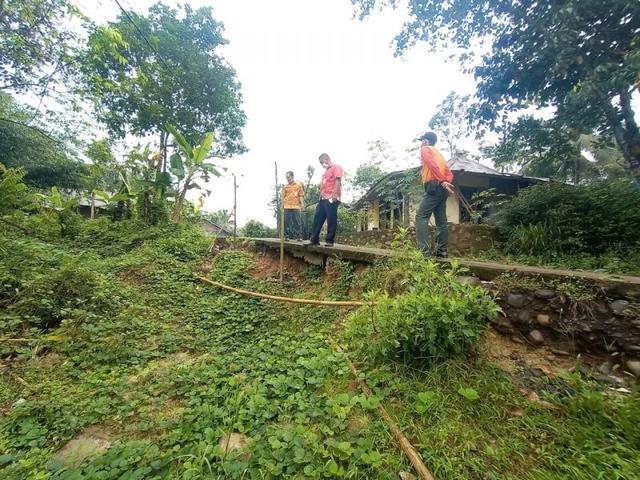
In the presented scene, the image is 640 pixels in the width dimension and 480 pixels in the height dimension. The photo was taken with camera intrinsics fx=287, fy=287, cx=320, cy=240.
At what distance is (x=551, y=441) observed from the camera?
1646mm

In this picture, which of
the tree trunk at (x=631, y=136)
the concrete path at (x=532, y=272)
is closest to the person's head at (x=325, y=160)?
the concrete path at (x=532, y=272)

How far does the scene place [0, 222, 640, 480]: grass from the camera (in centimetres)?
159

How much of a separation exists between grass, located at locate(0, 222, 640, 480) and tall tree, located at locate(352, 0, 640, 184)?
534 centimetres

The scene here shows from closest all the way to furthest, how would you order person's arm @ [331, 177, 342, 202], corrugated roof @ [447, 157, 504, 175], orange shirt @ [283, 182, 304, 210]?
person's arm @ [331, 177, 342, 202]
orange shirt @ [283, 182, 304, 210]
corrugated roof @ [447, 157, 504, 175]

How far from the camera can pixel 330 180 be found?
201 inches

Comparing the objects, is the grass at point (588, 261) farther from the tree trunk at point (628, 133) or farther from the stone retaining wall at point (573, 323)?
the tree trunk at point (628, 133)

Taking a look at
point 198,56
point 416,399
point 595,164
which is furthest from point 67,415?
point 595,164

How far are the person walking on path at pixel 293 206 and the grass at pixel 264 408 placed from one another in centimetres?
352

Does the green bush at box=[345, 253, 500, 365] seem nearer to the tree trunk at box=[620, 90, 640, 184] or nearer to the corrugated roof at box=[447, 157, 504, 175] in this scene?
the tree trunk at box=[620, 90, 640, 184]

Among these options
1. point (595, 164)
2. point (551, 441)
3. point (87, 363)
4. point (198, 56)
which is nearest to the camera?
point (551, 441)

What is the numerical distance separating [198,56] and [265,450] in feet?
49.9

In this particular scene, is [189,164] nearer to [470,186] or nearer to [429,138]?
[429,138]

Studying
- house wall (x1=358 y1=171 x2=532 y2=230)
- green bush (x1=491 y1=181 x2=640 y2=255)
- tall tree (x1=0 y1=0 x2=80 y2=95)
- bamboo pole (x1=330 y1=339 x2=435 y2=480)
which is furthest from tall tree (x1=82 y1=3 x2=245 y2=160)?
A: bamboo pole (x1=330 y1=339 x2=435 y2=480)

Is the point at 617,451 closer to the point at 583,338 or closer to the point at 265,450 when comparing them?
the point at 583,338
